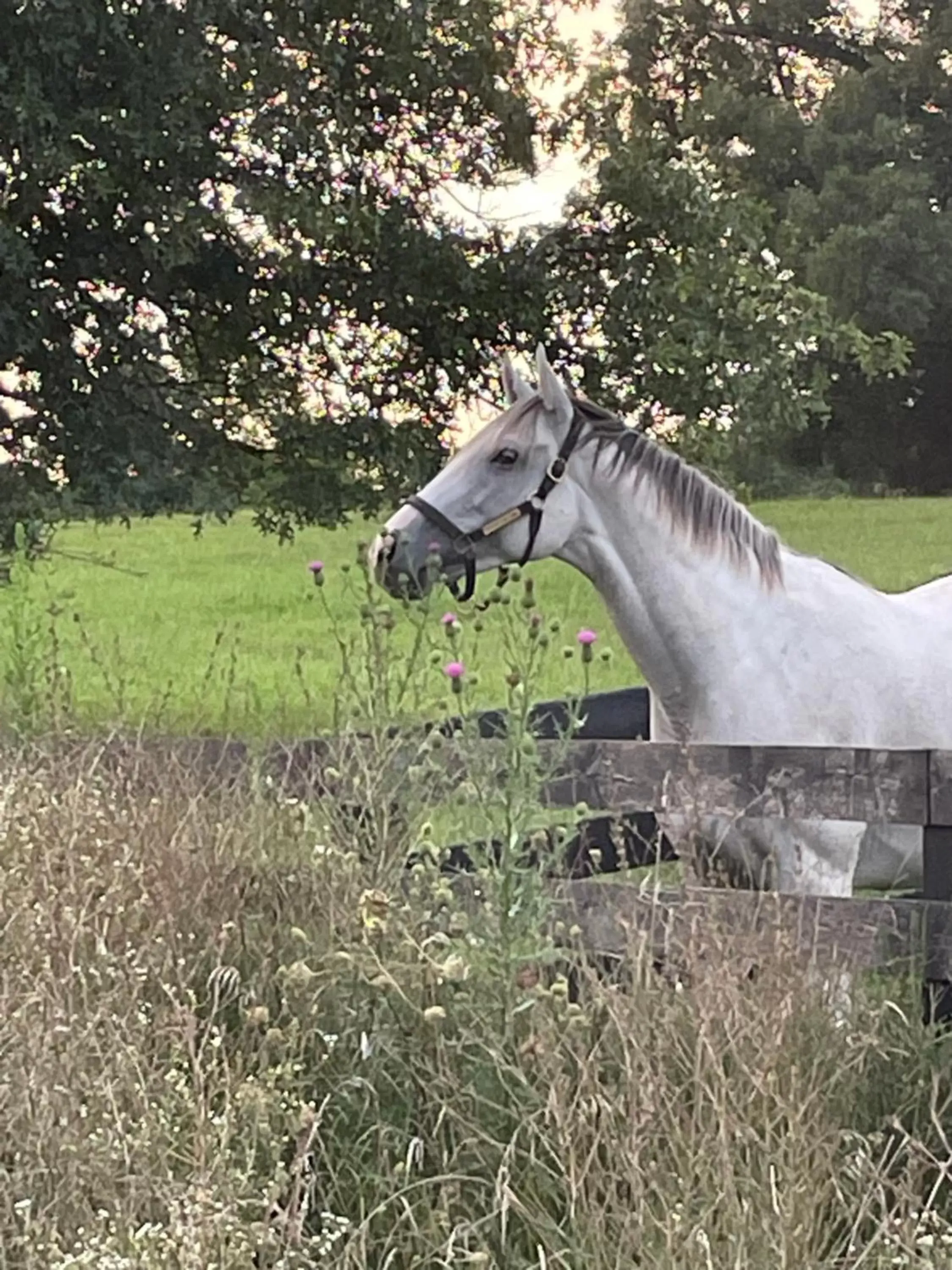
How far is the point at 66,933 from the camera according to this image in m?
3.19

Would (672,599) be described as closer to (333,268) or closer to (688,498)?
(688,498)

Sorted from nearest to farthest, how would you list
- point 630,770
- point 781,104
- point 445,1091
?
1. point 445,1091
2. point 630,770
3. point 781,104

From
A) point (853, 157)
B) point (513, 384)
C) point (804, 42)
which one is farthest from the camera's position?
point (804, 42)

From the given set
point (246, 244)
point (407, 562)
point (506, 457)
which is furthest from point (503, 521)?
point (246, 244)

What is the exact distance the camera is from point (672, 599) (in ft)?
14.2

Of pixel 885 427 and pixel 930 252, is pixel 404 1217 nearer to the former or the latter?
pixel 930 252

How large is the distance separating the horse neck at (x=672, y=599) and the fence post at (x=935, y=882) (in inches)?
38.0

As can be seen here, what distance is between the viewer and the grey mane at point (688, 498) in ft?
14.3

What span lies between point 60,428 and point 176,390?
0.81 m

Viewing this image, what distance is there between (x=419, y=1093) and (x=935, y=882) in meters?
1.32

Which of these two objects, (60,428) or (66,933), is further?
(60,428)

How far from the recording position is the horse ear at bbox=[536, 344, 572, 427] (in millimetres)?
4367

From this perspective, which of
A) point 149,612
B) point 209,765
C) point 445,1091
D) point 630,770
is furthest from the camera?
point 149,612

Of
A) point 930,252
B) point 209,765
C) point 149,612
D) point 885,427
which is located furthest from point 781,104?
point 209,765
